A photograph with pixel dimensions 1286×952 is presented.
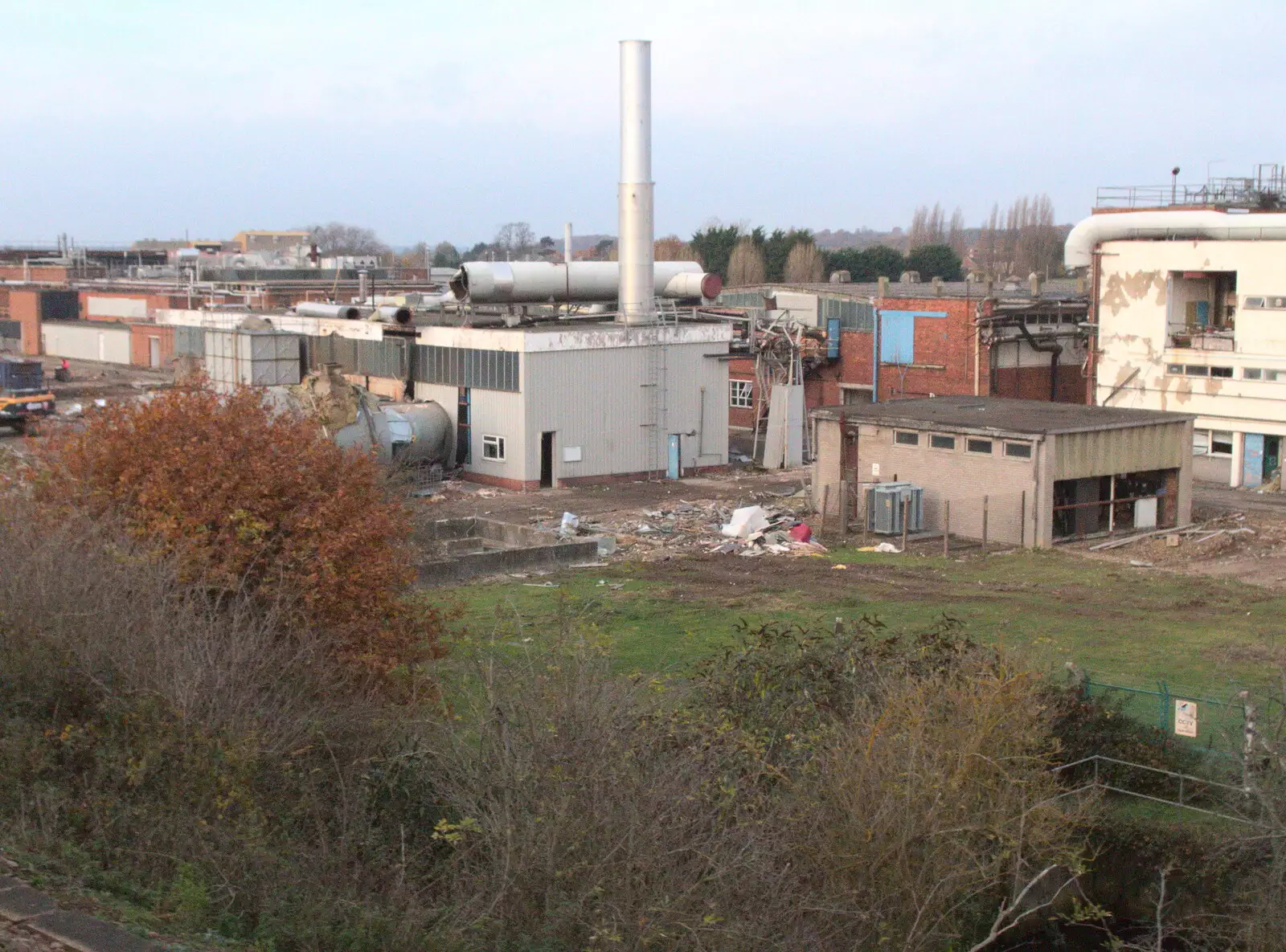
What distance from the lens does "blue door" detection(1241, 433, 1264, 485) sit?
120 ft

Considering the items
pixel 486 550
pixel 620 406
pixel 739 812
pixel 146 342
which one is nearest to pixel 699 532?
pixel 486 550

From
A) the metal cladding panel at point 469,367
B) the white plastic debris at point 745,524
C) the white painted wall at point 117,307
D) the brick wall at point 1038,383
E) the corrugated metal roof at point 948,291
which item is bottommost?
the white plastic debris at point 745,524

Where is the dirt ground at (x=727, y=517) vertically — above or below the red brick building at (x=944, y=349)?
below

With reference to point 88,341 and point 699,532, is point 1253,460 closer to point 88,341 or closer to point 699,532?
point 699,532

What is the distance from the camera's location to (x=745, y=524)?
30031 millimetres

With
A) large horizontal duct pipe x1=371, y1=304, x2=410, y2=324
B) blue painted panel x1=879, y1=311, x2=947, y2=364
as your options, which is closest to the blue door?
blue painted panel x1=879, y1=311, x2=947, y2=364

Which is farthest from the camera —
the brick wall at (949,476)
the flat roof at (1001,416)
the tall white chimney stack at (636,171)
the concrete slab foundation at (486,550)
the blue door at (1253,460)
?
the tall white chimney stack at (636,171)

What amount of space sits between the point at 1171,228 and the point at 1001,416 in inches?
478

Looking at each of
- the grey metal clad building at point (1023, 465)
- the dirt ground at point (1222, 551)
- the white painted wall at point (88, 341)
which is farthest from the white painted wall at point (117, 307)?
the dirt ground at point (1222, 551)

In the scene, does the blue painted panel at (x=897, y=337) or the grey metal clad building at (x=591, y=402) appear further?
the blue painted panel at (x=897, y=337)

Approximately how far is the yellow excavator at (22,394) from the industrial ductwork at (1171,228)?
31.6 meters

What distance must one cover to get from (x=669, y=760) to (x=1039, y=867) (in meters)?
3.67

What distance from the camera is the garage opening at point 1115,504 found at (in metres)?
29.4

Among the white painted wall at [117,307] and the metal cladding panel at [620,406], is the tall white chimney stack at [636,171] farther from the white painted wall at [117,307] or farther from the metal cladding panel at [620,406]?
the white painted wall at [117,307]
